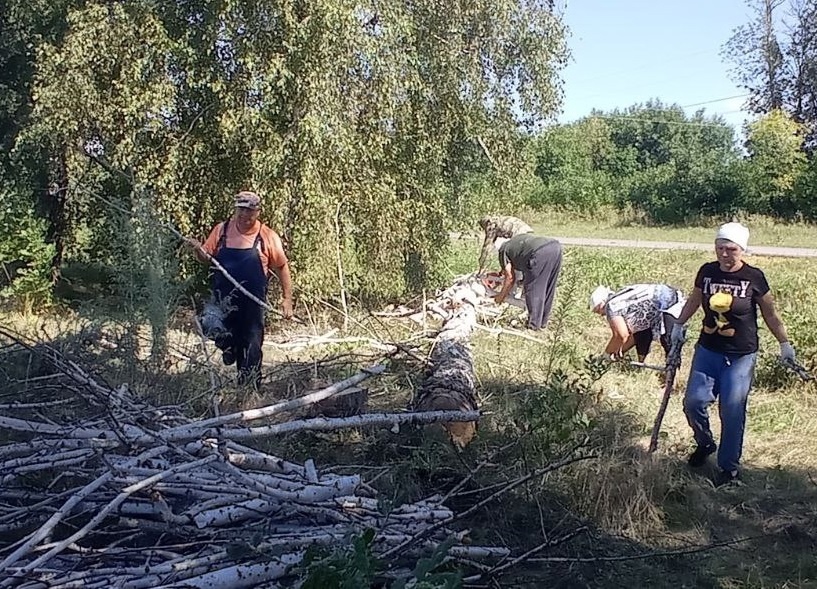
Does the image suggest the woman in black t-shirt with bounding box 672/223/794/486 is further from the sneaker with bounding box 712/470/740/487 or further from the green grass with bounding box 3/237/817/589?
the green grass with bounding box 3/237/817/589

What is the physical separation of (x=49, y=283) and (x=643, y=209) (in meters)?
23.6

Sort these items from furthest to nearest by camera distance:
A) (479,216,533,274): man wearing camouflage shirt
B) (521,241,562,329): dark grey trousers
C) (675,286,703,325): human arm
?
(479,216,533,274): man wearing camouflage shirt
(521,241,562,329): dark grey trousers
(675,286,703,325): human arm

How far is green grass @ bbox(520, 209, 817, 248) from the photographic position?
21.5 meters

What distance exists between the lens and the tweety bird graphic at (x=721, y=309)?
510 centimetres

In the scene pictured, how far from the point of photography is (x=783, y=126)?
97.2ft

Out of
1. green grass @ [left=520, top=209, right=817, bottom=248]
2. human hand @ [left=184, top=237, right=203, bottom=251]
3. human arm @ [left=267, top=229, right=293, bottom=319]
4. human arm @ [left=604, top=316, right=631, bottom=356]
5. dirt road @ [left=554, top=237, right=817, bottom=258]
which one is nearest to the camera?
human hand @ [left=184, top=237, right=203, bottom=251]

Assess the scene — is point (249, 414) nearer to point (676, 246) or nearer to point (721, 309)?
point (721, 309)

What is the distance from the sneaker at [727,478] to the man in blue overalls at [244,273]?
297cm

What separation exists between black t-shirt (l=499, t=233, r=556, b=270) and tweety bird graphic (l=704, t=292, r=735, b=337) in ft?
14.0

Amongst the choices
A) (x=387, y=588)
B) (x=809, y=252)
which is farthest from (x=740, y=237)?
(x=809, y=252)

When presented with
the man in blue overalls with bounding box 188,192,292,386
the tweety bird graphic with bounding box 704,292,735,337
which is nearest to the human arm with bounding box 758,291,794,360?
the tweety bird graphic with bounding box 704,292,735,337

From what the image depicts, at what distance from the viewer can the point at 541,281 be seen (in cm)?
941

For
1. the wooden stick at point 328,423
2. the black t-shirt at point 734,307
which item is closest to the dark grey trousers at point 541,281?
the black t-shirt at point 734,307

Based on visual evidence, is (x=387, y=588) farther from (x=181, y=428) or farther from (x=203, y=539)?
(x=181, y=428)
